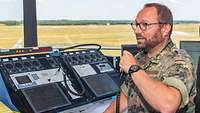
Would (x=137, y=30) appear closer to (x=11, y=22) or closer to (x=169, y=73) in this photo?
(x=169, y=73)

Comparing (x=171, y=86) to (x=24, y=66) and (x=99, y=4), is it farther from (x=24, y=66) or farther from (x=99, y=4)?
(x=99, y=4)

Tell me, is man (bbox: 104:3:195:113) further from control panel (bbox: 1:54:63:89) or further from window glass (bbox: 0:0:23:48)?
window glass (bbox: 0:0:23:48)

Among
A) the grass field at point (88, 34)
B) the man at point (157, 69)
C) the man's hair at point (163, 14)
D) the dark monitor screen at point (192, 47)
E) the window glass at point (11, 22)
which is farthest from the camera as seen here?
the grass field at point (88, 34)

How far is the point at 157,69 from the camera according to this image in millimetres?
1525

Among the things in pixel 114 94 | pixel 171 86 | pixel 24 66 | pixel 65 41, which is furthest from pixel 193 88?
pixel 65 41

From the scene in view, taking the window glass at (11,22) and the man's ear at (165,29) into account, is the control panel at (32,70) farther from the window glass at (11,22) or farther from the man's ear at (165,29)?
the window glass at (11,22)

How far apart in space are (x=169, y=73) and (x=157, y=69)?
91 millimetres

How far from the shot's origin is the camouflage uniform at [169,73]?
141 centimetres

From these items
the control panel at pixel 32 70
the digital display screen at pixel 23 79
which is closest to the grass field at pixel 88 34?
the control panel at pixel 32 70

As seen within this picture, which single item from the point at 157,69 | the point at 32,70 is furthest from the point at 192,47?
the point at 32,70

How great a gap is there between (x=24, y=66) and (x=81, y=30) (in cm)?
167

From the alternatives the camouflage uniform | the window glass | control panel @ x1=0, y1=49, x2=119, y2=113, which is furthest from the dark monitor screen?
the window glass

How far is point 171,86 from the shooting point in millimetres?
1386

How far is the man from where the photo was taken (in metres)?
1.35
